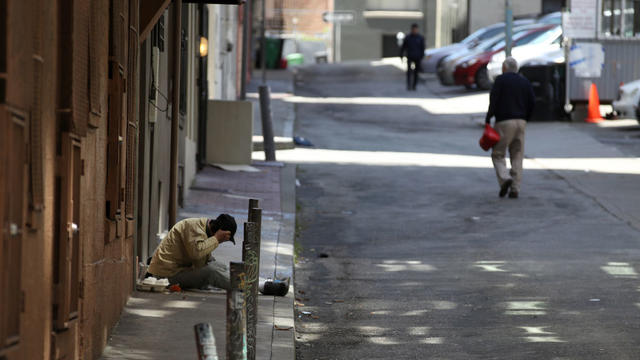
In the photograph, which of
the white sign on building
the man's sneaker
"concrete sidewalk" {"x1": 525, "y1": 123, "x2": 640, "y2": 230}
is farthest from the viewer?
the white sign on building

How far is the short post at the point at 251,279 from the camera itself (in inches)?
332

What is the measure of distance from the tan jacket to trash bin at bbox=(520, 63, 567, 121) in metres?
18.5

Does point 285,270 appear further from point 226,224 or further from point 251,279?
point 251,279

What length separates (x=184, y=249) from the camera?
442 inches

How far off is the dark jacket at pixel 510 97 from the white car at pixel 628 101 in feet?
27.7

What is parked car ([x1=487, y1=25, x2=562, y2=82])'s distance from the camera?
31.1 meters

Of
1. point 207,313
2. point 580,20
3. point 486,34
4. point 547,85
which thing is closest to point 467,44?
point 486,34

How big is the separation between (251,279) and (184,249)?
2.51 metres

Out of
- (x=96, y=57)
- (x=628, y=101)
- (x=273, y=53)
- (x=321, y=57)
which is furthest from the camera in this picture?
(x=321, y=57)

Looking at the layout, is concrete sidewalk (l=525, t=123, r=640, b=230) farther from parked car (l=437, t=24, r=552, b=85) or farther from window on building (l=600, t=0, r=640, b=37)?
parked car (l=437, t=24, r=552, b=85)

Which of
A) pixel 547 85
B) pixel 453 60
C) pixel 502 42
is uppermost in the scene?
pixel 502 42

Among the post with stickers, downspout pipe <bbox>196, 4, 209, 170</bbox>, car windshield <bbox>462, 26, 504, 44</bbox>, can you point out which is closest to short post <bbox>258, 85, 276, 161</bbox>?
downspout pipe <bbox>196, 4, 209, 170</bbox>

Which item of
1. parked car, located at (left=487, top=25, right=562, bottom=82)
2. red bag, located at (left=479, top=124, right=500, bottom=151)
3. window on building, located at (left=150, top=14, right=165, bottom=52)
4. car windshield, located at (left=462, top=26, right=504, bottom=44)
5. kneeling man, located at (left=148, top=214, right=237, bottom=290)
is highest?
car windshield, located at (left=462, top=26, right=504, bottom=44)

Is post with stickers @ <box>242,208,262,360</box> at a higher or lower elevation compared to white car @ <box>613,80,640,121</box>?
lower
